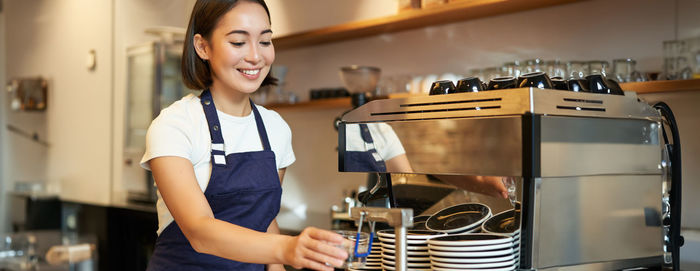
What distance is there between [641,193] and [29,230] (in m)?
4.55

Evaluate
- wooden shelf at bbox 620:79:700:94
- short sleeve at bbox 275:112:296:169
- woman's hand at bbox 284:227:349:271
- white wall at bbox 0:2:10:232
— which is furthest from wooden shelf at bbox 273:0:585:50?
white wall at bbox 0:2:10:232

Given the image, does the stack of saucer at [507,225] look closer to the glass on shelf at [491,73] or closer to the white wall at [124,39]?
the glass on shelf at [491,73]

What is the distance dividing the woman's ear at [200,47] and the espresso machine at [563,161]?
1.32 ft

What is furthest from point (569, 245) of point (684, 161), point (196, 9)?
point (684, 161)

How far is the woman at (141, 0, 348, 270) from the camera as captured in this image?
1381mm

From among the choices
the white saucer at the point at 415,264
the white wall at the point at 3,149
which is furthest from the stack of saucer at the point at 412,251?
the white wall at the point at 3,149

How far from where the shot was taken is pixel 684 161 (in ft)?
7.21

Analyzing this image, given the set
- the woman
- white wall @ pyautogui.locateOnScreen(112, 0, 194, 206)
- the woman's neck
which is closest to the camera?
the woman

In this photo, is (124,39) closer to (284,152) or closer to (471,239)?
(284,152)

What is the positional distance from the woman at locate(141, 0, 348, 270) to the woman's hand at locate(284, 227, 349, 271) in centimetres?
29

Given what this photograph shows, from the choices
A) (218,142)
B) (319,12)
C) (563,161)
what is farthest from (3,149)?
(563,161)

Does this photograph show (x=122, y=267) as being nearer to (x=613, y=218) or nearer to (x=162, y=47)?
(x=162, y=47)

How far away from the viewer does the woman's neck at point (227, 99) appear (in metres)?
1.61

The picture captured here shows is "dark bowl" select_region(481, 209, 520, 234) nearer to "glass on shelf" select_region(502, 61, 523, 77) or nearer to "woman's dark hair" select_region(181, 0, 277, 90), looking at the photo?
"woman's dark hair" select_region(181, 0, 277, 90)
